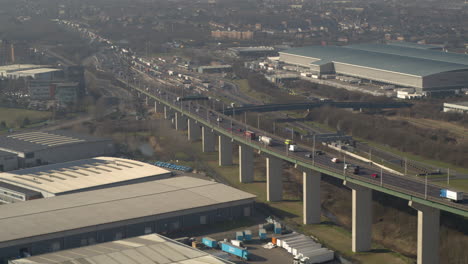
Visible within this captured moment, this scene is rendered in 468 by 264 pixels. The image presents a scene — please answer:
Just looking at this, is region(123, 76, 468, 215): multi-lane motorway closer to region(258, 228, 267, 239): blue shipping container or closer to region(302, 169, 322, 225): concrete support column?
region(302, 169, 322, 225): concrete support column

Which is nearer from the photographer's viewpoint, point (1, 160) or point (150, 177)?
point (150, 177)

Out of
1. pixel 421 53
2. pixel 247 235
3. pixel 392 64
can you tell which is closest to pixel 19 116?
pixel 247 235

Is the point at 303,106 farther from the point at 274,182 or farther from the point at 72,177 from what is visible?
the point at 72,177

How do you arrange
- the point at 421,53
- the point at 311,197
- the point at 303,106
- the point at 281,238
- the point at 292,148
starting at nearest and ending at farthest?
the point at 281,238, the point at 311,197, the point at 292,148, the point at 303,106, the point at 421,53

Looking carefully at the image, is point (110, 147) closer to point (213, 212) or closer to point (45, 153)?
point (45, 153)

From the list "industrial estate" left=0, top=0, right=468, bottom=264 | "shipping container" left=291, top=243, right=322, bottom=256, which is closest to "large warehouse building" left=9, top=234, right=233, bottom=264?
"industrial estate" left=0, top=0, right=468, bottom=264

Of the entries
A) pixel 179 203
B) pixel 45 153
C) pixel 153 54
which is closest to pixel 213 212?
→ pixel 179 203

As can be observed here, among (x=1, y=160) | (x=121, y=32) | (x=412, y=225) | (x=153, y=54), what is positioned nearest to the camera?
(x=412, y=225)
